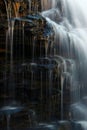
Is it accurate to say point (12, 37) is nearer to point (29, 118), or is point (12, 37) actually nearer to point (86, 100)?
point (29, 118)

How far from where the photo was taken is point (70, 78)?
18.5 m

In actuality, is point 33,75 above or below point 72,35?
below

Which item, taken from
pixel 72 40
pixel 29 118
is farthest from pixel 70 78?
pixel 29 118

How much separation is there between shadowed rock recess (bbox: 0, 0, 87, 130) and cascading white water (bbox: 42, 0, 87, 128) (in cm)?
29

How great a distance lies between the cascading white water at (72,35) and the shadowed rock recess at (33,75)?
11.3 inches

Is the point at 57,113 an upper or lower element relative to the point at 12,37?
lower

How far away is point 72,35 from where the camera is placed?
65.2ft

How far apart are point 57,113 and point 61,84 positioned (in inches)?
53.5

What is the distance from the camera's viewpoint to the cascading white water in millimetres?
18891

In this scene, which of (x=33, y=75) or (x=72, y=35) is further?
(x=72, y=35)

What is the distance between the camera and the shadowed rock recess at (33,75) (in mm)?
16578

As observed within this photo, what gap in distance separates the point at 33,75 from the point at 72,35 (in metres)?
3.97

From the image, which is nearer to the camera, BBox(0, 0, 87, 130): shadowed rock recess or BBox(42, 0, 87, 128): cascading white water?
BBox(0, 0, 87, 130): shadowed rock recess

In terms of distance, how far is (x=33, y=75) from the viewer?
17.0 meters
